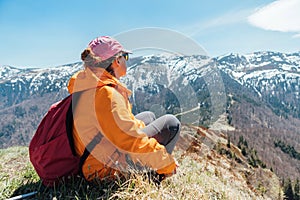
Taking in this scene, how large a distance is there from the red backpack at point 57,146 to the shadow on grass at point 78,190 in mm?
129

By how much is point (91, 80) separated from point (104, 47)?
53cm

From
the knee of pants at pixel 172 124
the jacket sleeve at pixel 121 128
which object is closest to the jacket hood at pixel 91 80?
the jacket sleeve at pixel 121 128

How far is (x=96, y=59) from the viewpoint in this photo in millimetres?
3348

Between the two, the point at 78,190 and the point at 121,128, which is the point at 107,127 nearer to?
the point at 121,128

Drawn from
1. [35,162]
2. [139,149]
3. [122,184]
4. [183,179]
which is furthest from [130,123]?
[183,179]

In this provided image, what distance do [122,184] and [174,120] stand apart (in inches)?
46.3

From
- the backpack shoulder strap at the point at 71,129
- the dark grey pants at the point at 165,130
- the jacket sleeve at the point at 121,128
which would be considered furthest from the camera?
the dark grey pants at the point at 165,130

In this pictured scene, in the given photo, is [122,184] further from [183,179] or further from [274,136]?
[274,136]

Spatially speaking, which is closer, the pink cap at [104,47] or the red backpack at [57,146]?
the red backpack at [57,146]

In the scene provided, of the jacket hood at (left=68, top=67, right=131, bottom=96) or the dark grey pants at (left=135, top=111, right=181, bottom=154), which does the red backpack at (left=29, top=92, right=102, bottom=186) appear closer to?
the jacket hood at (left=68, top=67, right=131, bottom=96)

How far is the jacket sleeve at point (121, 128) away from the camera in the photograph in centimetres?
304

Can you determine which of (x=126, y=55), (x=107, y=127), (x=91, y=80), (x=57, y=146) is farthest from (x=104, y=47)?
(x=57, y=146)

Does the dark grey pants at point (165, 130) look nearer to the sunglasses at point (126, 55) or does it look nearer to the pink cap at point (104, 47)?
the sunglasses at point (126, 55)

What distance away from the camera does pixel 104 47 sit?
3.43 m
